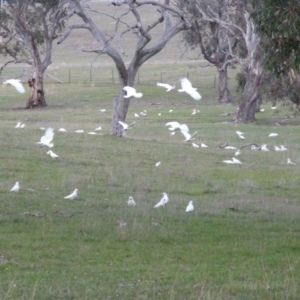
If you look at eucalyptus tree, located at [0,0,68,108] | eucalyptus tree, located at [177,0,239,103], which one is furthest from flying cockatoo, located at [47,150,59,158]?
eucalyptus tree, located at [0,0,68,108]

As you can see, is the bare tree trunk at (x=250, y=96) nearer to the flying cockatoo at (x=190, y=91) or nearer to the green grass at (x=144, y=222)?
the green grass at (x=144, y=222)

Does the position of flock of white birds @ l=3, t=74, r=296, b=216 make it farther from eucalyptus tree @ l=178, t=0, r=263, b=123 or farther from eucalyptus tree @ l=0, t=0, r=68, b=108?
eucalyptus tree @ l=0, t=0, r=68, b=108

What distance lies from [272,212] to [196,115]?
2567 cm

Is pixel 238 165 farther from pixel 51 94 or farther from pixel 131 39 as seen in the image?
pixel 131 39

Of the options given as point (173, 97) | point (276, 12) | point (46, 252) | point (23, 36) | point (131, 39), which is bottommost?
point (131, 39)

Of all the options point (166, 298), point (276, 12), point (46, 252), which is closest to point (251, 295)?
point (166, 298)

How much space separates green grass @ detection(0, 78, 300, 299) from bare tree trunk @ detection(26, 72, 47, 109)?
20.3m

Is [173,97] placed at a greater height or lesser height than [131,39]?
greater

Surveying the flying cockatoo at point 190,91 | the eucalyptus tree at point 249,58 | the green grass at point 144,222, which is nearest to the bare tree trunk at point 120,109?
the green grass at point 144,222

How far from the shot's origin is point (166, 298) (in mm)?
6852

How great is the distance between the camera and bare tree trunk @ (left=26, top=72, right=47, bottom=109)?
43656mm

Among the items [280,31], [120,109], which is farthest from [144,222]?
[120,109]

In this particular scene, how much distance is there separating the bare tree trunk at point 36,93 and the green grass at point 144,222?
2033 centimetres

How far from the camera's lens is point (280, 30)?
33.3ft
